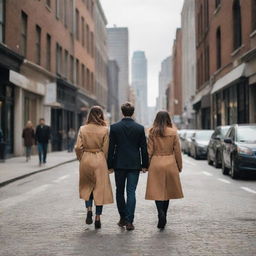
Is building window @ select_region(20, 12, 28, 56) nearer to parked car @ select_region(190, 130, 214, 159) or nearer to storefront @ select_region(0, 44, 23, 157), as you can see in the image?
storefront @ select_region(0, 44, 23, 157)

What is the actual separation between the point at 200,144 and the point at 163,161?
58.5 ft

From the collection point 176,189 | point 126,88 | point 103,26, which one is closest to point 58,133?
point 176,189

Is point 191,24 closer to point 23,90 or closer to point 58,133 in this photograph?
point 58,133

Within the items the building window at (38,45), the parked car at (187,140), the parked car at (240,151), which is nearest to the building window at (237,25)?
the parked car at (187,140)

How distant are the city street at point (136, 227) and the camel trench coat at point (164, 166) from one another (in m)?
0.51

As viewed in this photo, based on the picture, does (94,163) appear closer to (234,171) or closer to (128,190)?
(128,190)

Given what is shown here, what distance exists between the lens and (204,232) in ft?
21.6

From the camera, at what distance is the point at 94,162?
694 centimetres

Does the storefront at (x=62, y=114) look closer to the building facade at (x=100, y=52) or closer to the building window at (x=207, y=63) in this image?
the building window at (x=207, y=63)

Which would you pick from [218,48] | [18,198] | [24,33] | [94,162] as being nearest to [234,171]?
[18,198]

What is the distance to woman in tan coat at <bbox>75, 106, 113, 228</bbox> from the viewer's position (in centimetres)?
690

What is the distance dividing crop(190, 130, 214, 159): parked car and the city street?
42.0 ft

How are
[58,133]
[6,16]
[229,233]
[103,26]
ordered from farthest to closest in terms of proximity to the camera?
[103,26] < [58,133] < [6,16] < [229,233]

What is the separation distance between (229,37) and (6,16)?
14.8m
